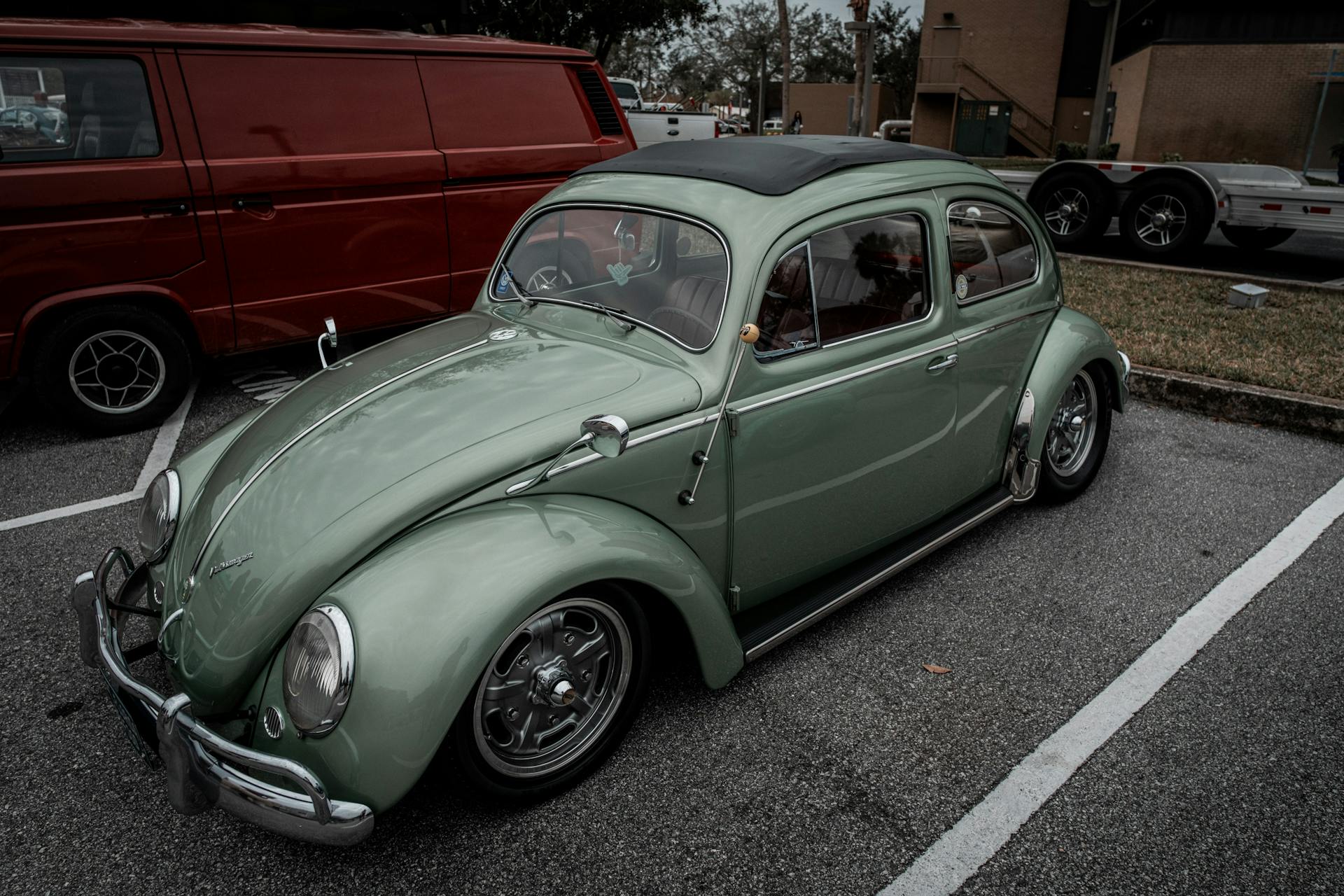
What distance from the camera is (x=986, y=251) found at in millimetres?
3680

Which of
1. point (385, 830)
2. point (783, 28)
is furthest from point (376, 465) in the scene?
point (783, 28)

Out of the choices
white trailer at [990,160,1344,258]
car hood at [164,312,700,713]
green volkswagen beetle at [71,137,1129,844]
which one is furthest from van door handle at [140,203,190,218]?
white trailer at [990,160,1344,258]

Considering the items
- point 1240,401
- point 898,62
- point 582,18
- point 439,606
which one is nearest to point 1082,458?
point 1240,401

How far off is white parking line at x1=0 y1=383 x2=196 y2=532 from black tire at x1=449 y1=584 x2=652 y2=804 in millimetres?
2682

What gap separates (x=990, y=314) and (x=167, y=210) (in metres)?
4.57

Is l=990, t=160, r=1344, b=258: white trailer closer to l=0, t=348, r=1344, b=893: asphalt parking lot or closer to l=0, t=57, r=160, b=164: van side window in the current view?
l=0, t=348, r=1344, b=893: asphalt parking lot

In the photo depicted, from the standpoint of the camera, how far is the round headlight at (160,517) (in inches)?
108

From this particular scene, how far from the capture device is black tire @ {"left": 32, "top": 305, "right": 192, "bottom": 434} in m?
4.91

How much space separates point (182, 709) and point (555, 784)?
100 cm

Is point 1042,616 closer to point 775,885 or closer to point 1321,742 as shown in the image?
point 1321,742

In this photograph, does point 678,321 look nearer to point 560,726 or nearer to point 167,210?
point 560,726

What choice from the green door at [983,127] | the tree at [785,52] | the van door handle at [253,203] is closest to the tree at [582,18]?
the tree at [785,52]

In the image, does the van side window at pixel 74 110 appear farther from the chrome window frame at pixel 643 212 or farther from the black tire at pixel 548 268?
the black tire at pixel 548 268

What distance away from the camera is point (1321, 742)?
8.89 ft
